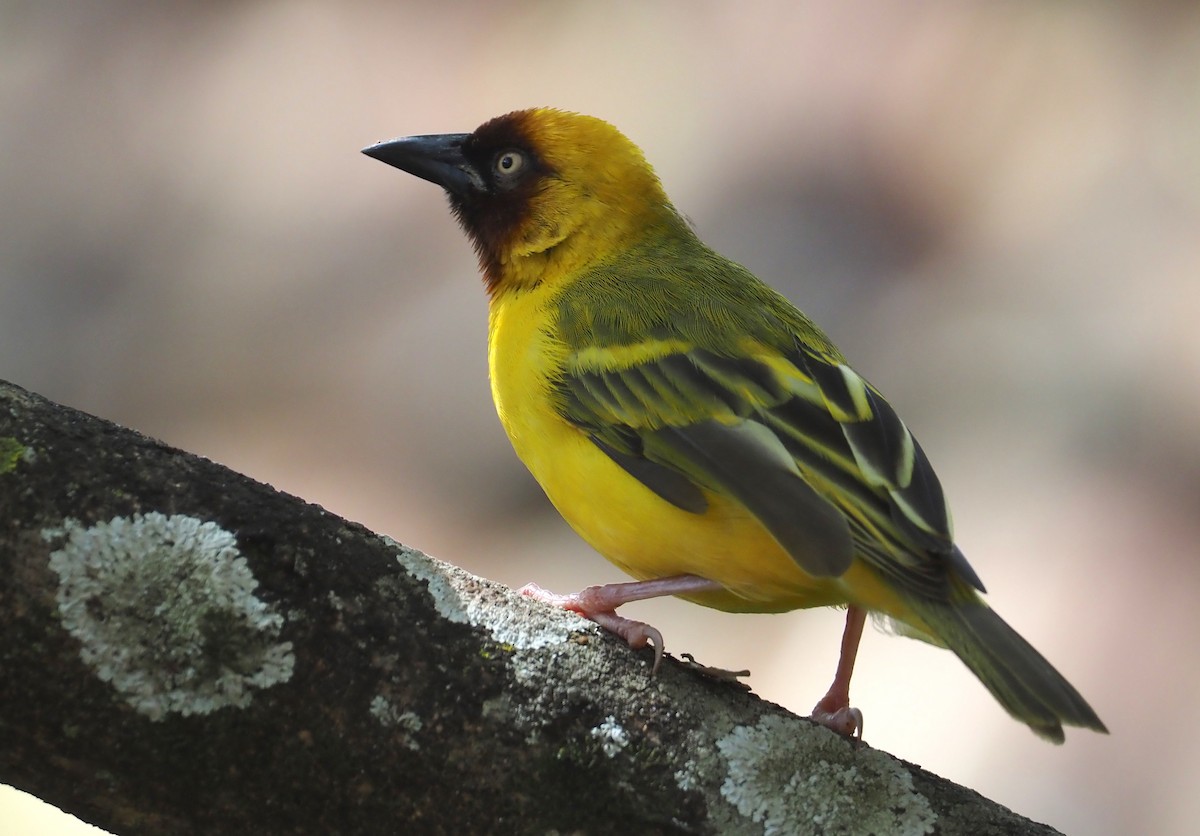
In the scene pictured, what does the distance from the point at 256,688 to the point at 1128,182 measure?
7.89 meters

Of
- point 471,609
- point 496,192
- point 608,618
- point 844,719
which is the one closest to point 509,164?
point 496,192

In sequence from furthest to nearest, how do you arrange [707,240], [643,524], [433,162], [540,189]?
[707,240]
[433,162]
[540,189]
[643,524]

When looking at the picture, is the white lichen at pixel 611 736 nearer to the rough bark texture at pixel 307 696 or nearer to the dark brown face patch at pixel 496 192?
the rough bark texture at pixel 307 696

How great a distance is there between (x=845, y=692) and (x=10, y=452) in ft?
6.79

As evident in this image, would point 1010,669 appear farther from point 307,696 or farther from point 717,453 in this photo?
point 307,696

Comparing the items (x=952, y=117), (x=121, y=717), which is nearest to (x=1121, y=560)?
(x=952, y=117)

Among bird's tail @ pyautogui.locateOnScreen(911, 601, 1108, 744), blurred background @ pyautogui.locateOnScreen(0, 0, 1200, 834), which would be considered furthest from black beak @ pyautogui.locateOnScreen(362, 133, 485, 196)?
blurred background @ pyautogui.locateOnScreen(0, 0, 1200, 834)

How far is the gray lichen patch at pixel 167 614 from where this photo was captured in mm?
1968

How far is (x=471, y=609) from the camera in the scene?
7.57 feet

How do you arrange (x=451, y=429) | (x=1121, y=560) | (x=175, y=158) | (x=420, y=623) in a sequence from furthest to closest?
(x=175, y=158) < (x=451, y=429) < (x=1121, y=560) < (x=420, y=623)

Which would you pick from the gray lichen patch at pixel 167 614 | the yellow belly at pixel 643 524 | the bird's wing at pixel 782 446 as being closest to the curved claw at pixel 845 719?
the yellow belly at pixel 643 524

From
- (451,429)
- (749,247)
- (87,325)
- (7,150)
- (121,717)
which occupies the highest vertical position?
(7,150)

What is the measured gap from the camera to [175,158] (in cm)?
926

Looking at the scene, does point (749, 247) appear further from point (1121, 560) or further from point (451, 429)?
point (1121, 560)
